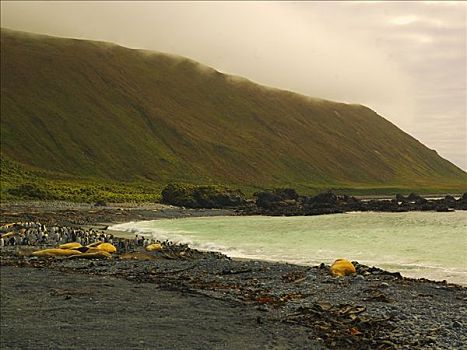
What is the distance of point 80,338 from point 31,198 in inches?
3480

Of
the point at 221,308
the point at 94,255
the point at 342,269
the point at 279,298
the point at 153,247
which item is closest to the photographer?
the point at 221,308

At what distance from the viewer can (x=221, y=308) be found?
18391mm

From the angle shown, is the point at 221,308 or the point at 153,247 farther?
the point at 153,247

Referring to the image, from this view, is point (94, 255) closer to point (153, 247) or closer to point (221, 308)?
point (153, 247)

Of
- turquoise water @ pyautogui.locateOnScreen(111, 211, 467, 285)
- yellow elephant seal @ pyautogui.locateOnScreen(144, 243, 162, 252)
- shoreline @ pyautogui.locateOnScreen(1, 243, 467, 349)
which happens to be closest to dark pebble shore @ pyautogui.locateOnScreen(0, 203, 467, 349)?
shoreline @ pyautogui.locateOnScreen(1, 243, 467, 349)

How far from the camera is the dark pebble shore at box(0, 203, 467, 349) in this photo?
14.6 m

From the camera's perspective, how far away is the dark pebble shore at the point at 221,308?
1457 centimetres

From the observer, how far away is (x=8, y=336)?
1491cm

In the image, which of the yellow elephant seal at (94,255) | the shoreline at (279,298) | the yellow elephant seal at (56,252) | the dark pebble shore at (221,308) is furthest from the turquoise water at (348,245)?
the yellow elephant seal at (56,252)

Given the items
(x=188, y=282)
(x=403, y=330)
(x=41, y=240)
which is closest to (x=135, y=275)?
(x=188, y=282)

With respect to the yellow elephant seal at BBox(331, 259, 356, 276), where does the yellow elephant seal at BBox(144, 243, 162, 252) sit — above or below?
below

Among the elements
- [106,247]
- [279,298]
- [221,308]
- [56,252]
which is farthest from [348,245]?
[221,308]

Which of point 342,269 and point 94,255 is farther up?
point 342,269

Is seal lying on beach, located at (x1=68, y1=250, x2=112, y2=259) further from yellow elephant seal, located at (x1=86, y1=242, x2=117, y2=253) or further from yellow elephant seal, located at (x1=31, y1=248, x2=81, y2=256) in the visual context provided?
yellow elephant seal, located at (x1=86, y1=242, x2=117, y2=253)
